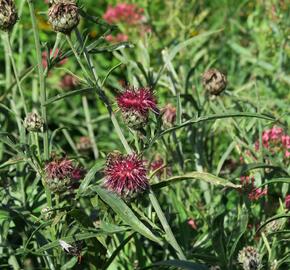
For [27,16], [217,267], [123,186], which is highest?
[27,16]

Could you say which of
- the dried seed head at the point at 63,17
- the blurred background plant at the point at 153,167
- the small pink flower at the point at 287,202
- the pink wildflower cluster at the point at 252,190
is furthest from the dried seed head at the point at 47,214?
the small pink flower at the point at 287,202

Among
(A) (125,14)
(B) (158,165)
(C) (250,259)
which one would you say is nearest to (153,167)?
(B) (158,165)

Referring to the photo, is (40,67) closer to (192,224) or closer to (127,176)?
(127,176)

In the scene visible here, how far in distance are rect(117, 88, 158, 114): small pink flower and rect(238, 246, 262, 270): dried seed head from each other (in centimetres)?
36

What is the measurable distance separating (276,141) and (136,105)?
0.72 metres

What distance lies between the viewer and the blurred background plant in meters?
1.39

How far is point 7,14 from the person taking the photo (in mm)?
1444

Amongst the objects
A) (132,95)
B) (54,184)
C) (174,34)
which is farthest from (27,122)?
(174,34)

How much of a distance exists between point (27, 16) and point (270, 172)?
2.14 metres

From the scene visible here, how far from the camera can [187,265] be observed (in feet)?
4.14

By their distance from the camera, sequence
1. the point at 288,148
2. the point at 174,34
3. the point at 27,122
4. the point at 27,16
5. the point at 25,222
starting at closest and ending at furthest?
the point at 27,122
the point at 25,222
the point at 288,148
the point at 174,34
the point at 27,16

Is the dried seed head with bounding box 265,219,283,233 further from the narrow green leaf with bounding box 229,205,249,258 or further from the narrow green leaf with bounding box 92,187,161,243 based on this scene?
the narrow green leaf with bounding box 92,187,161,243

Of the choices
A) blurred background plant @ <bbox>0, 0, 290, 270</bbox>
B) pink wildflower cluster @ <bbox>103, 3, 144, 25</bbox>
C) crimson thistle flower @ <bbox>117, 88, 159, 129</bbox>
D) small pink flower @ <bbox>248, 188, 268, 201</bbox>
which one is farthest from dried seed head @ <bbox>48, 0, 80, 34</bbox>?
pink wildflower cluster @ <bbox>103, 3, 144, 25</bbox>

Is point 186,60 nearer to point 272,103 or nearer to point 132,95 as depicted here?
point 272,103
